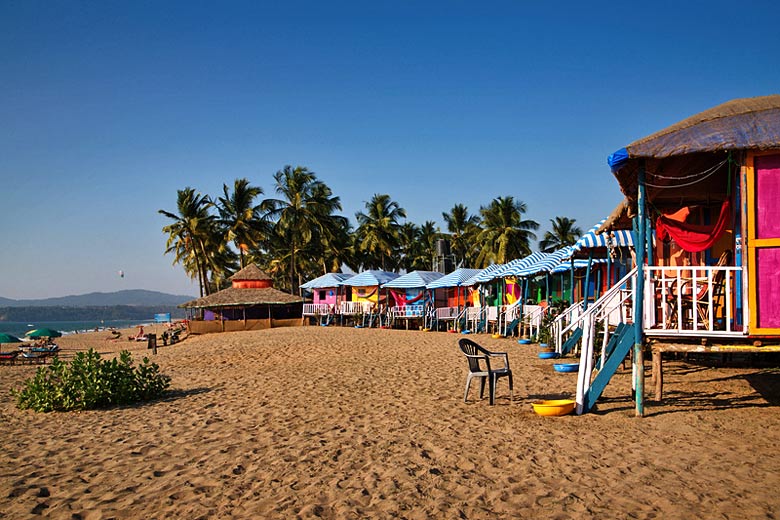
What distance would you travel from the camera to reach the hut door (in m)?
6.69

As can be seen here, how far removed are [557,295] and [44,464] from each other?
792 inches

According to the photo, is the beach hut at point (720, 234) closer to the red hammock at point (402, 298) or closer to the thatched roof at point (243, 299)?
the red hammock at point (402, 298)

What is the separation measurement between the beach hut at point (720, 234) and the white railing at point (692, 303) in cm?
1

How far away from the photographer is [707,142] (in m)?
6.79

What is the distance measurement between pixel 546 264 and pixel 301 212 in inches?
1062

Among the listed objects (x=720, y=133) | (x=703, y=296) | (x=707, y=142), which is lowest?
(x=703, y=296)

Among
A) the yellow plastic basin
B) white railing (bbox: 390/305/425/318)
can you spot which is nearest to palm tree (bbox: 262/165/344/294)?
white railing (bbox: 390/305/425/318)

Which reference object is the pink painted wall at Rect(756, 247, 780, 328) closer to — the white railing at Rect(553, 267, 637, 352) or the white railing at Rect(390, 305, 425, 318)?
the white railing at Rect(553, 267, 637, 352)

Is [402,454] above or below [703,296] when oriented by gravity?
below

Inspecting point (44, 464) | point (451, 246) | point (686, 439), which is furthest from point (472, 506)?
point (451, 246)

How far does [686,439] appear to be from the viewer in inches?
250

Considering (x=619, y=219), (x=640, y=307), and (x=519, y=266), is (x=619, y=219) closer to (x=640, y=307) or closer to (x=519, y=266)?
(x=640, y=307)

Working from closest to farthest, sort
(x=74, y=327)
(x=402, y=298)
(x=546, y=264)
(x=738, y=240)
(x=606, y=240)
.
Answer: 1. (x=738, y=240)
2. (x=606, y=240)
3. (x=546, y=264)
4. (x=402, y=298)
5. (x=74, y=327)

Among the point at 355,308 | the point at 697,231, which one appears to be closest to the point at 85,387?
the point at 697,231
